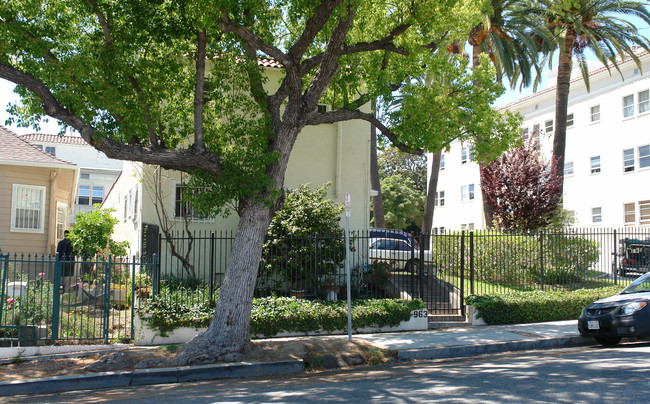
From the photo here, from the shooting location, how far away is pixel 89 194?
38.0 meters

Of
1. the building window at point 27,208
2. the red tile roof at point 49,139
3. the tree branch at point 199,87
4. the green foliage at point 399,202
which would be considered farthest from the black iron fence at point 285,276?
the red tile roof at point 49,139

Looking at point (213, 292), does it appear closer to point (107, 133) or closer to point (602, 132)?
point (107, 133)

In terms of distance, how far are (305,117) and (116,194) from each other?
1665 centimetres

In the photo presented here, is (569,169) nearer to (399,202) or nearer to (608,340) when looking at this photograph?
(399,202)

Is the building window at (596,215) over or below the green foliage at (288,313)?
over

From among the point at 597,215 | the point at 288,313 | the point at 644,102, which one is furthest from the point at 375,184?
the point at 288,313

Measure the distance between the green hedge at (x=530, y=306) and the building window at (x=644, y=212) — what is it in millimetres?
12565

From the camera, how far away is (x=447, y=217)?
37.2 meters

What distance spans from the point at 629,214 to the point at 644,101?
5.28m

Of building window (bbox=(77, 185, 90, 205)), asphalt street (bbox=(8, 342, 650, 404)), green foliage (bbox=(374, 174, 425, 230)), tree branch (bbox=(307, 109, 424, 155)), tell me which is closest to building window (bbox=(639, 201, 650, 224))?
tree branch (bbox=(307, 109, 424, 155))

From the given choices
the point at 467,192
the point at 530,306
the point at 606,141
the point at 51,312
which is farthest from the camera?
the point at 467,192

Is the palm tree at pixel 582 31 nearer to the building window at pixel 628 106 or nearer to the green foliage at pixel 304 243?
the building window at pixel 628 106

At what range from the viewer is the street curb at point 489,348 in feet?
33.3

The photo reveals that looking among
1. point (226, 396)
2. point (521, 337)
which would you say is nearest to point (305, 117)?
point (226, 396)
